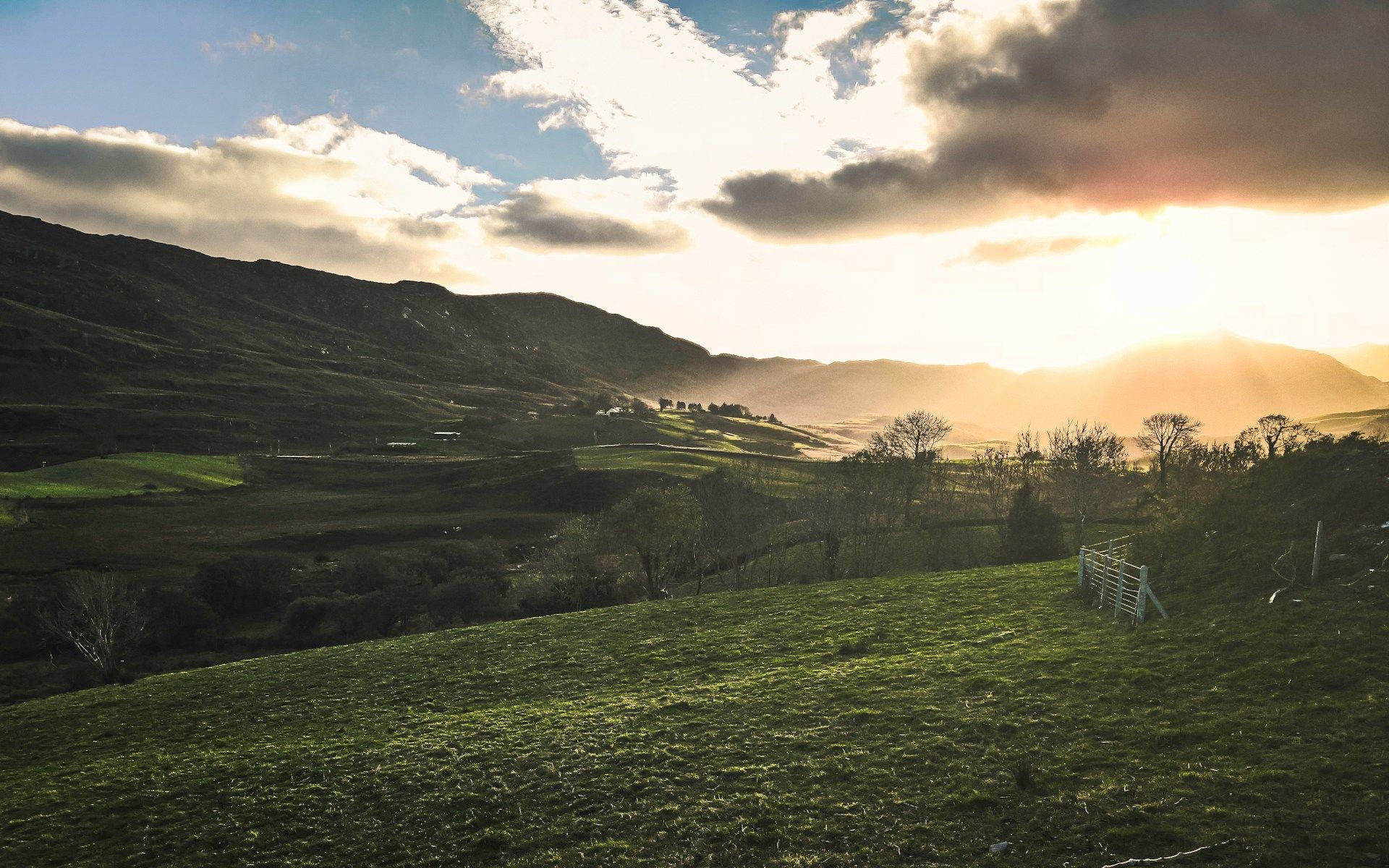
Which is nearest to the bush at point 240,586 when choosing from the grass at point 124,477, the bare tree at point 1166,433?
the grass at point 124,477

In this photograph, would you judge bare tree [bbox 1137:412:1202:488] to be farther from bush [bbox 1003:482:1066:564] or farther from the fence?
the fence

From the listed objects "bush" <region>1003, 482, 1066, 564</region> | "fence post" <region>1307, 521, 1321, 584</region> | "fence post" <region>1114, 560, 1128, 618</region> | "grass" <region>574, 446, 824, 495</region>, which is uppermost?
"fence post" <region>1307, 521, 1321, 584</region>

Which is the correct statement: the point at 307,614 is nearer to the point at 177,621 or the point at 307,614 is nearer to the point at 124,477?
the point at 177,621

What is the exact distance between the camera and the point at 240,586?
292ft

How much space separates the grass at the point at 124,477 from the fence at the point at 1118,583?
170 m

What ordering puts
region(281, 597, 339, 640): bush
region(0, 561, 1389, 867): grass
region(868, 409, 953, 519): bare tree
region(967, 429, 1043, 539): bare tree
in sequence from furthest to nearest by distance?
region(967, 429, 1043, 539): bare tree, region(868, 409, 953, 519): bare tree, region(281, 597, 339, 640): bush, region(0, 561, 1389, 867): grass

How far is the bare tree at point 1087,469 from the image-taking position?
303 ft

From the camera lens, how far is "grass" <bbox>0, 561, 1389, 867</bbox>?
16750 mm

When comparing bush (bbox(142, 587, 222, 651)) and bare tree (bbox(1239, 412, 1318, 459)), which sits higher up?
bare tree (bbox(1239, 412, 1318, 459))

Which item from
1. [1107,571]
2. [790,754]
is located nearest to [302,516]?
[790,754]

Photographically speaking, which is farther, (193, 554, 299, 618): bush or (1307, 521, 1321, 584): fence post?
(193, 554, 299, 618): bush

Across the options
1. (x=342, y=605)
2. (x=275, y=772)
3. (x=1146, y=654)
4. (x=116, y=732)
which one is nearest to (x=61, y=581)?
(x=342, y=605)

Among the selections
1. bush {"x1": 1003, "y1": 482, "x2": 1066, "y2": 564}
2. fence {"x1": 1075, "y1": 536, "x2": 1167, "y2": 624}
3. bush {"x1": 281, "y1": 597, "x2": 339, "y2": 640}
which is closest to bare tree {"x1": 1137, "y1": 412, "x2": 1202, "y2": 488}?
bush {"x1": 1003, "y1": 482, "x2": 1066, "y2": 564}

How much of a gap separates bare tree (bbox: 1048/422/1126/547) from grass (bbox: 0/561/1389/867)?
61666mm
